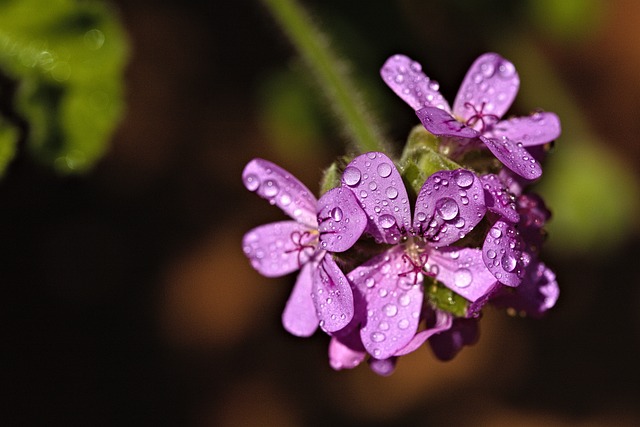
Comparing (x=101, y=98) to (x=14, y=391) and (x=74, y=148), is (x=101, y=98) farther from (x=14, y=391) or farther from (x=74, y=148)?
(x=14, y=391)

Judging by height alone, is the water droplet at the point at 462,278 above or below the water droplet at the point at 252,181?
below

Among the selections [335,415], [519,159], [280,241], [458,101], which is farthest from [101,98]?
[335,415]

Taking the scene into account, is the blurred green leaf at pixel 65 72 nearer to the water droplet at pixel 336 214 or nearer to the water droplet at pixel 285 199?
the water droplet at pixel 285 199

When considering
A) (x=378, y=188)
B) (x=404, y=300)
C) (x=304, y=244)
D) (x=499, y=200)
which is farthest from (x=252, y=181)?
(x=499, y=200)

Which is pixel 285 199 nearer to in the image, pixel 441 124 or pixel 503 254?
pixel 441 124

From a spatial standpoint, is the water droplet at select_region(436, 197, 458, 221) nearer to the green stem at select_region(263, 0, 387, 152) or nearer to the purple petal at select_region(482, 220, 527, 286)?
the purple petal at select_region(482, 220, 527, 286)

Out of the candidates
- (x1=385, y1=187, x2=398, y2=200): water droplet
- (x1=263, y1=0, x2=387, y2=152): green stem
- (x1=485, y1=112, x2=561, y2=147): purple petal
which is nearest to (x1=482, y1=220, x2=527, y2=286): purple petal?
(x1=385, y1=187, x2=398, y2=200): water droplet

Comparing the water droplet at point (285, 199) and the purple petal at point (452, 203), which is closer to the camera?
the purple petal at point (452, 203)

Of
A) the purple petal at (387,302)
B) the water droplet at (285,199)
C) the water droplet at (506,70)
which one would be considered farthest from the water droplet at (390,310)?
the water droplet at (506,70)
